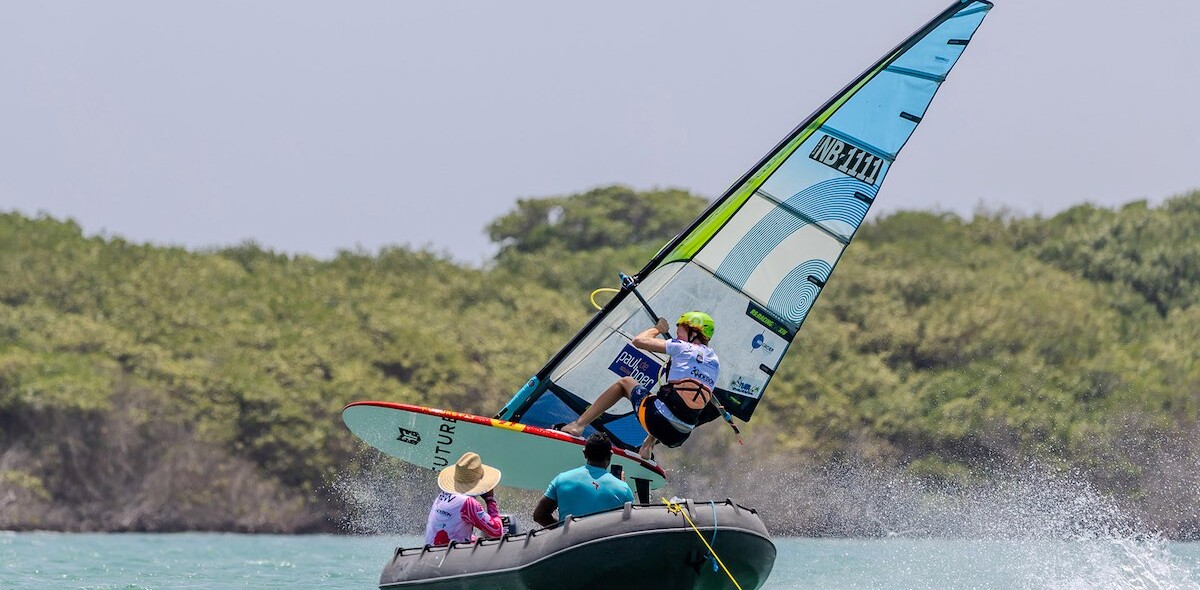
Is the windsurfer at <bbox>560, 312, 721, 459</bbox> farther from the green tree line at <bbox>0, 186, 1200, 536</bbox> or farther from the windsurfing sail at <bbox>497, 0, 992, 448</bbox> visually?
the green tree line at <bbox>0, 186, 1200, 536</bbox>

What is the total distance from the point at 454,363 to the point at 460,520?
2057cm

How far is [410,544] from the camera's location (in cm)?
2475

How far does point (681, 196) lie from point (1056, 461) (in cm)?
1782

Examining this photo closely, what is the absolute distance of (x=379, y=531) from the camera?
28.9 m

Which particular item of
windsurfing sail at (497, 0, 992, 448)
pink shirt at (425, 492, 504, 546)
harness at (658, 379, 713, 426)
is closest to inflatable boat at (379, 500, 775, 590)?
pink shirt at (425, 492, 504, 546)

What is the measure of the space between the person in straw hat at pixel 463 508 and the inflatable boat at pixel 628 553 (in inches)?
8.2

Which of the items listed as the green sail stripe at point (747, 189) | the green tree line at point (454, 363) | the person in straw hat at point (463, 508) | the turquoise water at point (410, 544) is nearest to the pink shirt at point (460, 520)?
the person in straw hat at point (463, 508)

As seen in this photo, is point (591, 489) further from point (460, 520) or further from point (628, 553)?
point (460, 520)

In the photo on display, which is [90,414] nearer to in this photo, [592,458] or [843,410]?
[843,410]

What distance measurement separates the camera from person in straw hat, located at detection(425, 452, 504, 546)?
10.2 metres

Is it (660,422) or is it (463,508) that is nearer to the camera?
(463,508)

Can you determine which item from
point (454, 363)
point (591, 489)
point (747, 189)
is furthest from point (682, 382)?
point (454, 363)

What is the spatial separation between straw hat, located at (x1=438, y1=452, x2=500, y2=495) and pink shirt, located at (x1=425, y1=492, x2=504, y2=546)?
50 millimetres

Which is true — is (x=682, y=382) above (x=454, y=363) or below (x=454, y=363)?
below
